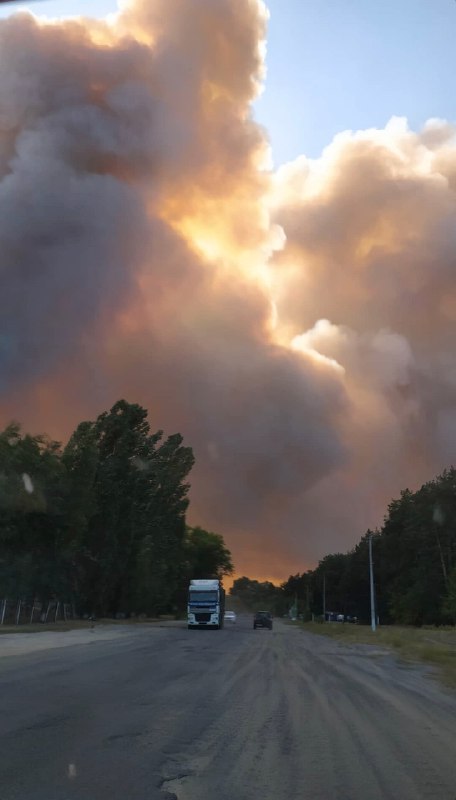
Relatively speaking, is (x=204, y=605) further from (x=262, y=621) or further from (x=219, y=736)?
(x=219, y=736)

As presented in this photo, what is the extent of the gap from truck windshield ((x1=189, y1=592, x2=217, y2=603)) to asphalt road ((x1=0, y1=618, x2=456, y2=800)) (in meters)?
41.0

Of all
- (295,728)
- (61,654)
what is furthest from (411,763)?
(61,654)

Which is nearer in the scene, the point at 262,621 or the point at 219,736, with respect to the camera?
the point at 219,736

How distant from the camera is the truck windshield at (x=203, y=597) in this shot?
196 ft

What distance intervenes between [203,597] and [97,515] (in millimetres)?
13136

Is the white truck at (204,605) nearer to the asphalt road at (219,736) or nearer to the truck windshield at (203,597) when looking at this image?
the truck windshield at (203,597)

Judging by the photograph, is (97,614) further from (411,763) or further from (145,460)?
(411,763)

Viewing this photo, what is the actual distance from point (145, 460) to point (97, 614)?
48.0 feet

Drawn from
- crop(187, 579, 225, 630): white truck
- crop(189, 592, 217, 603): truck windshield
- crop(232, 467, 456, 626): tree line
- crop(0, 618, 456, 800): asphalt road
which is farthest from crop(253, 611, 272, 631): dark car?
crop(0, 618, 456, 800): asphalt road

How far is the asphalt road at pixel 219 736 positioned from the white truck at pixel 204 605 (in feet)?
134

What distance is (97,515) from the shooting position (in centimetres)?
6762

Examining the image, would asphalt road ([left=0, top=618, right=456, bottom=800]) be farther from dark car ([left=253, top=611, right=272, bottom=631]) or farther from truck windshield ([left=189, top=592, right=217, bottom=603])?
dark car ([left=253, top=611, right=272, bottom=631])

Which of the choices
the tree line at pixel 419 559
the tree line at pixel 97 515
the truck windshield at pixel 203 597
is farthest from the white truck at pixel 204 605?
the tree line at pixel 419 559

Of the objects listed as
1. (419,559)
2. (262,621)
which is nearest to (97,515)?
(262,621)
